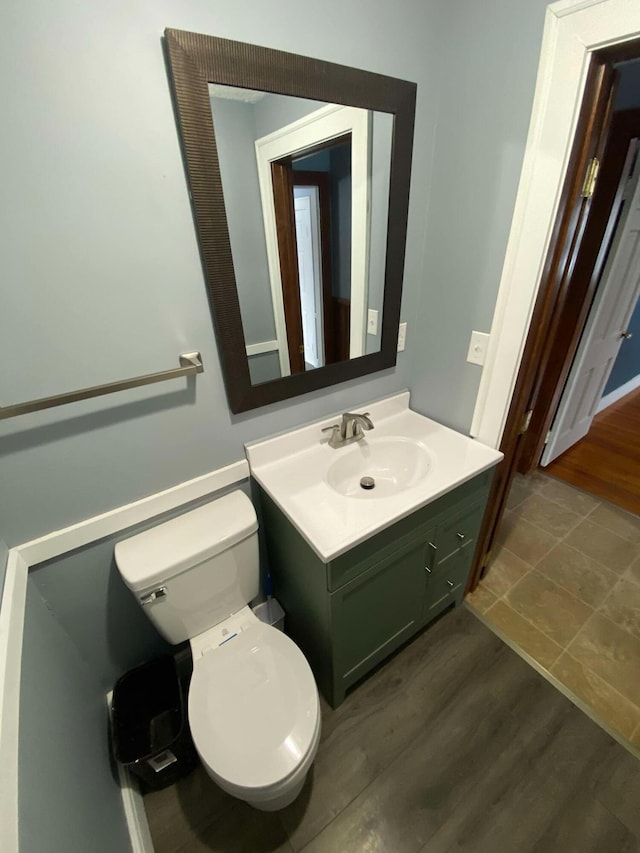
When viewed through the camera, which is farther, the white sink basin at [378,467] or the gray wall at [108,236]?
the white sink basin at [378,467]

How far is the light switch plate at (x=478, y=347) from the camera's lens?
1.25 meters

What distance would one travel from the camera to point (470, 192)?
114 cm

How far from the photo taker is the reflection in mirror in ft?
3.01

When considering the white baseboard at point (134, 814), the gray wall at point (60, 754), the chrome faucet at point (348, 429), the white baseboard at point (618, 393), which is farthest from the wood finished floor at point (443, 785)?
the white baseboard at point (618, 393)

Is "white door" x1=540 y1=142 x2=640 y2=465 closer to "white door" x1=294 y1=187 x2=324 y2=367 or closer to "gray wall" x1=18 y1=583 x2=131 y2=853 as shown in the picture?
"white door" x1=294 y1=187 x2=324 y2=367

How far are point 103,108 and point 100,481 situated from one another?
86cm

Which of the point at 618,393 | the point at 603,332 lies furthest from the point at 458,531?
the point at 618,393

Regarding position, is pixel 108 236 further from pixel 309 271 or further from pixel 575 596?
pixel 575 596

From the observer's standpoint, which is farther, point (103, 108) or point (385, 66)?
point (385, 66)

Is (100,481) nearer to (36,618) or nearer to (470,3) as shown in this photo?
(36,618)

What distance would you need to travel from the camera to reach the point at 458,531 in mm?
1320

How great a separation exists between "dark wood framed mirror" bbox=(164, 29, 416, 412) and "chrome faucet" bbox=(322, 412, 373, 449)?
0.15 meters

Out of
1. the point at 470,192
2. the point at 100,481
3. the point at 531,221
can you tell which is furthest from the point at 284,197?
the point at 100,481

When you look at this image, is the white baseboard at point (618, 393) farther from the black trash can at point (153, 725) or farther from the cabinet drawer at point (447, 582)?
the black trash can at point (153, 725)
